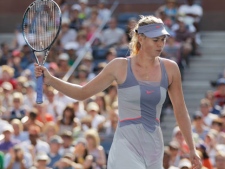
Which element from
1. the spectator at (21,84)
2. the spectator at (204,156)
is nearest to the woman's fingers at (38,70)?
the spectator at (204,156)

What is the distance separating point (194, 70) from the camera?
16.0 metres

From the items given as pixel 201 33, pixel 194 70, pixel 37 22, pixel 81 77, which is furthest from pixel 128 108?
pixel 201 33

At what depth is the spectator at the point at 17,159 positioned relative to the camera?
12.0m

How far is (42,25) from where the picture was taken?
811 centimetres

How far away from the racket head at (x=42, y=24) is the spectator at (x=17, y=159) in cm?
381

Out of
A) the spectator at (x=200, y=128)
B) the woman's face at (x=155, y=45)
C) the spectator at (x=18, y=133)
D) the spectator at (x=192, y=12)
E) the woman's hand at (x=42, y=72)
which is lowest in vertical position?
the spectator at (x=18, y=133)

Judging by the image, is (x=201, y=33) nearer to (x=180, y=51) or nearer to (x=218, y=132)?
(x=180, y=51)

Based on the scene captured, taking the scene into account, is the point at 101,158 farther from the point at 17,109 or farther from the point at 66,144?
the point at 17,109

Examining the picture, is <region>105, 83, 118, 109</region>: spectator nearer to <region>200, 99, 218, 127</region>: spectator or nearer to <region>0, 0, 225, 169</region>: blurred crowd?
<region>0, 0, 225, 169</region>: blurred crowd

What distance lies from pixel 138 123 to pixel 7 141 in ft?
20.2

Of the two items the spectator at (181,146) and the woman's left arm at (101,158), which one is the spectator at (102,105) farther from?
the spectator at (181,146)

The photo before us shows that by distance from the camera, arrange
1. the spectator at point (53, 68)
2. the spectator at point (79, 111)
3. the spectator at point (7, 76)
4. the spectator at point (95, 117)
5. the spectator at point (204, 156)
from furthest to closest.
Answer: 1. the spectator at point (7, 76)
2. the spectator at point (53, 68)
3. the spectator at point (79, 111)
4. the spectator at point (95, 117)
5. the spectator at point (204, 156)

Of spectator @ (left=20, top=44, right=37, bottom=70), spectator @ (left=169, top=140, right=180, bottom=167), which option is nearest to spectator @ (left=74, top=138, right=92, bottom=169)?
spectator @ (left=169, top=140, right=180, bottom=167)

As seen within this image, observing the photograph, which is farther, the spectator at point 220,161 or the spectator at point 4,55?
the spectator at point 4,55
